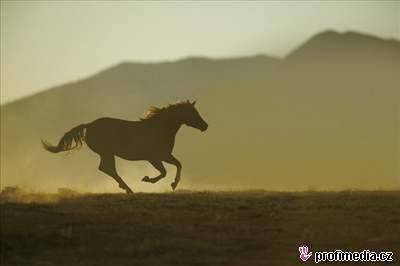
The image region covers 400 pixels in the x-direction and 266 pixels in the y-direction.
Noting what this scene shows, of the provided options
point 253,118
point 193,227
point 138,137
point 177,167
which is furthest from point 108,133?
point 253,118

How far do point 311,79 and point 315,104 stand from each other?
0.17 metres

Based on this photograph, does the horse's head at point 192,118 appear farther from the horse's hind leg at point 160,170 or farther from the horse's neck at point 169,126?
the horse's hind leg at point 160,170

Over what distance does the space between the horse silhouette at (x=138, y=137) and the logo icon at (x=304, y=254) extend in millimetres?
860

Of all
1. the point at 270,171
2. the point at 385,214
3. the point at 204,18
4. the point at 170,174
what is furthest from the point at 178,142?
the point at 385,214

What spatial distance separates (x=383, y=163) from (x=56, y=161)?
207 centimetres

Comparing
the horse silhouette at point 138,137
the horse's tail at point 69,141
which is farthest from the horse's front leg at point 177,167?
the horse's tail at point 69,141

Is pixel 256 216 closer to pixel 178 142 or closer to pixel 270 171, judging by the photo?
pixel 270 171

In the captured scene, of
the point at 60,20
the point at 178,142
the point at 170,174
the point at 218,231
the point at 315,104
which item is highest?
the point at 60,20

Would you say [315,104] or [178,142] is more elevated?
[315,104]

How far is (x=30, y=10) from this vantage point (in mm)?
3410

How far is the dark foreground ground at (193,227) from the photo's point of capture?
118 inches

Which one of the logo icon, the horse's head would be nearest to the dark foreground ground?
the logo icon

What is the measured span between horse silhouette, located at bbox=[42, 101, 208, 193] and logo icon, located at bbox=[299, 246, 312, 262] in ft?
2.82

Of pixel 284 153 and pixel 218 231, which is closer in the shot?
pixel 218 231
